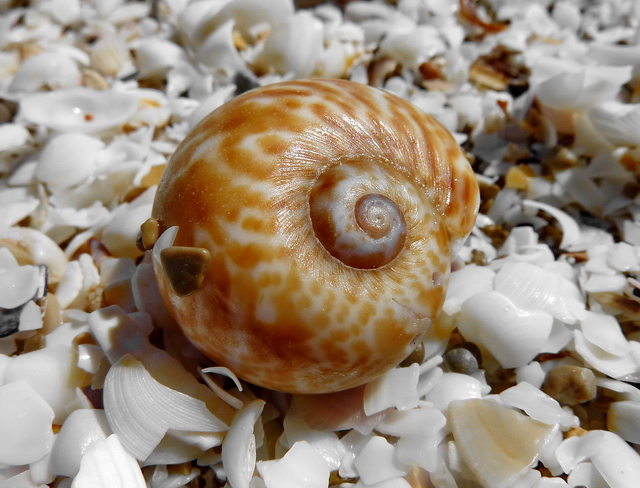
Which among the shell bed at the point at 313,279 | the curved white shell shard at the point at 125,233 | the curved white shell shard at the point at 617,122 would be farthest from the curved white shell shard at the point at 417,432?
the curved white shell shard at the point at 617,122

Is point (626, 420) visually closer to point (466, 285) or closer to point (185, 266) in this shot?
point (466, 285)

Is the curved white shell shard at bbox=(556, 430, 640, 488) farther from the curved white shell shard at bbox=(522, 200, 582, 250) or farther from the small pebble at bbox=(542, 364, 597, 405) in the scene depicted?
the curved white shell shard at bbox=(522, 200, 582, 250)

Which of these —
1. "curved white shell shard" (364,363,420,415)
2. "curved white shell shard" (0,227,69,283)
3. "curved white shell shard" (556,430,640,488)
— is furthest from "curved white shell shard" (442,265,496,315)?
"curved white shell shard" (0,227,69,283)

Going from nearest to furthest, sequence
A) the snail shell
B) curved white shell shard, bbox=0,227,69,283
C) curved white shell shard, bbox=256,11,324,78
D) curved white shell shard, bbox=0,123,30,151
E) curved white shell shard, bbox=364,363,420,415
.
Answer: the snail shell → curved white shell shard, bbox=364,363,420,415 → curved white shell shard, bbox=0,227,69,283 → curved white shell shard, bbox=0,123,30,151 → curved white shell shard, bbox=256,11,324,78

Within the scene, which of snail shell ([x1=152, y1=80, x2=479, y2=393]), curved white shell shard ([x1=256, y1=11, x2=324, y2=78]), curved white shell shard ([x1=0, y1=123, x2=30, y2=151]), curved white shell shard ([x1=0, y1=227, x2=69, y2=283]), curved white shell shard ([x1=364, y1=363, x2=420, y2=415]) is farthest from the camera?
curved white shell shard ([x1=256, y1=11, x2=324, y2=78])

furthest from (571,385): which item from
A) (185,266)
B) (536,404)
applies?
(185,266)

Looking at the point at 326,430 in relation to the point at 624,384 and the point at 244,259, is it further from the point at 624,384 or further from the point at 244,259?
the point at 624,384

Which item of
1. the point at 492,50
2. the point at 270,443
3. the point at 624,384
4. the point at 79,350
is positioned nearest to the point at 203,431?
the point at 270,443
